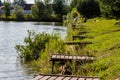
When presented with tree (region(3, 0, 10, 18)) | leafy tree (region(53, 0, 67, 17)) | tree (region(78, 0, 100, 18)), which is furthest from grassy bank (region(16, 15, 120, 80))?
tree (region(3, 0, 10, 18))

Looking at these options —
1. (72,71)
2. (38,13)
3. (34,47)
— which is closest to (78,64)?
(72,71)

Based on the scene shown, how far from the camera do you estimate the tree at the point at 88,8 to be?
9356 cm

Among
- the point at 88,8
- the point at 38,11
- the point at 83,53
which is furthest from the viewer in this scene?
the point at 38,11

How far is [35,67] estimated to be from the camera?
25.0 meters

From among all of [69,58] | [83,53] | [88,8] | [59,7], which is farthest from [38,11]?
[69,58]

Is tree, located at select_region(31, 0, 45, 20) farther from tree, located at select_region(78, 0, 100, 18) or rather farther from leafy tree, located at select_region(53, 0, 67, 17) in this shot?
tree, located at select_region(78, 0, 100, 18)

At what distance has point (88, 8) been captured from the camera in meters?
94.2

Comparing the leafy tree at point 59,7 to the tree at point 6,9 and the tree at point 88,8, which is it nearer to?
the tree at point 6,9

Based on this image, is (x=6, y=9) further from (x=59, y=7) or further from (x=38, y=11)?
(x=59, y=7)

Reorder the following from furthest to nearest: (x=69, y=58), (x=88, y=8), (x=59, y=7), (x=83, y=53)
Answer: (x=59, y=7) < (x=88, y=8) < (x=83, y=53) < (x=69, y=58)

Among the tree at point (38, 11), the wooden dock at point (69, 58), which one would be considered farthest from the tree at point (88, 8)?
the wooden dock at point (69, 58)

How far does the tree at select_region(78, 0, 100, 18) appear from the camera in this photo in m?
93.6

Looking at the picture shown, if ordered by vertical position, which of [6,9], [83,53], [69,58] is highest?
[69,58]

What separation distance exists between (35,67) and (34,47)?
400cm
